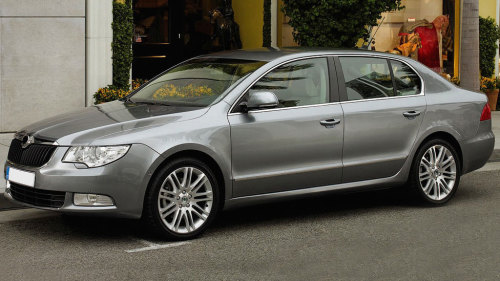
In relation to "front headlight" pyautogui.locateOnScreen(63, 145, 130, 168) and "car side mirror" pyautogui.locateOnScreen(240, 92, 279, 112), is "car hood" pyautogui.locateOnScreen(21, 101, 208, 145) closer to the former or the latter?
"front headlight" pyautogui.locateOnScreen(63, 145, 130, 168)

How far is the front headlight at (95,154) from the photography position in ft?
21.1

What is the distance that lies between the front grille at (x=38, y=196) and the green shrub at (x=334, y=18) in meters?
7.54

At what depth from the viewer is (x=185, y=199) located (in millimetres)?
6797

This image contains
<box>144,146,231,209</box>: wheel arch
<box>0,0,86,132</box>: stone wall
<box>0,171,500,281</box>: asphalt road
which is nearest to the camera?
<box>0,171,500,281</box>: asphalt road

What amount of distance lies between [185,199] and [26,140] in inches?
54.9

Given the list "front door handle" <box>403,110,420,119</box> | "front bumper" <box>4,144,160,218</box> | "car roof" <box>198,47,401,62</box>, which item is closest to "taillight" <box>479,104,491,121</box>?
"front door handle" <box>403,110,420,119</box>

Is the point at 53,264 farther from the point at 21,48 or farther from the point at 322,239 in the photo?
the point at 21,48

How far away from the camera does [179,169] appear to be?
6723mm

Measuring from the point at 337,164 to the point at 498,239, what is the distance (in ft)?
4.98

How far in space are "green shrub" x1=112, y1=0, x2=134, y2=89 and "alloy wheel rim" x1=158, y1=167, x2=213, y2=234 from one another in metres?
7.36

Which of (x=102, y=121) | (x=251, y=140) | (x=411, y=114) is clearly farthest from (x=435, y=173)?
(x=102, y=121)

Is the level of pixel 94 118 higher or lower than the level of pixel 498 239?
higher

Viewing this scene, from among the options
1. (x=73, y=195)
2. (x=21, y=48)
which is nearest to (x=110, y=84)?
(x=21, y=48)

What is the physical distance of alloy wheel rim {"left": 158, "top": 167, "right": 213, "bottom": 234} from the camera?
6707 mm
